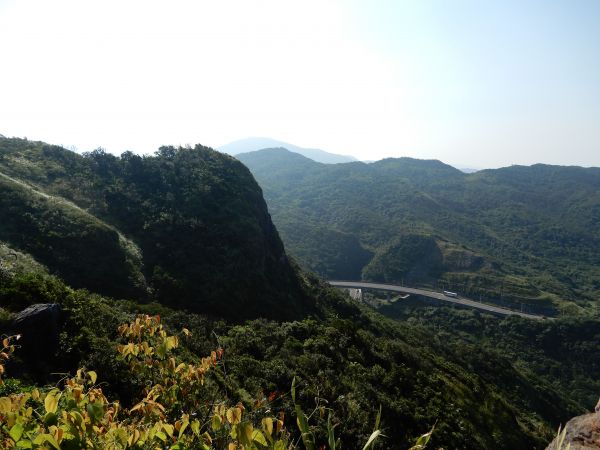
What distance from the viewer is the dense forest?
44.1ft

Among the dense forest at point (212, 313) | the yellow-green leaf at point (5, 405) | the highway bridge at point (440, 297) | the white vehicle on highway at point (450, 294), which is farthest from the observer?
the white vehicle on highway at point (450, 294)

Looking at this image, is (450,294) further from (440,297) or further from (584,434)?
(584,434)

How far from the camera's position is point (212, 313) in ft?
102

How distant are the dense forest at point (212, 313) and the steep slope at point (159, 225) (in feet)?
0.51

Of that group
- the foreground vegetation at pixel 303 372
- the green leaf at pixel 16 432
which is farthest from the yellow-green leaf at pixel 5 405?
the foreground vegetation at pixel 303 372

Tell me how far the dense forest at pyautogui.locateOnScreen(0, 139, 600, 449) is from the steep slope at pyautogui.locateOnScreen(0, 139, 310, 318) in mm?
156

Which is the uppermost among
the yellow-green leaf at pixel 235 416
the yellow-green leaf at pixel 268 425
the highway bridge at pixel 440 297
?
the yellow-green leaf at pixel 268 425

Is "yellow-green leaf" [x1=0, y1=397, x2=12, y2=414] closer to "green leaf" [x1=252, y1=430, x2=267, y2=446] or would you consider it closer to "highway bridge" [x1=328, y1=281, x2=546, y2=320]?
"green leaf" [x1=252, y1=430, x2=267, y2=446]

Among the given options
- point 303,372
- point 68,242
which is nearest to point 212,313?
point 68,242

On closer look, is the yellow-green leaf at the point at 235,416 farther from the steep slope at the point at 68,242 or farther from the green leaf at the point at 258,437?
the steep slope at the point at 68,242

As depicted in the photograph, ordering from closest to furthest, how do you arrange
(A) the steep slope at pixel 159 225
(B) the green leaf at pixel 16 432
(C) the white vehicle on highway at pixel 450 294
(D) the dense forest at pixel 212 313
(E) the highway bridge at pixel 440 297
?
(B) the green leaf at pixel 16 432 < (D) the dense forest at pixel 212 313 < (A) the steep slope at pixel 159 225 < (E) the highway bridge at pixel 440 297 < (C) the white vehicle on highway at pixel 450 294

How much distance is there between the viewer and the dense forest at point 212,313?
1344 centimetres

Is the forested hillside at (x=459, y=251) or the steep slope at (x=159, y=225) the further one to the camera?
the forested hillside at (x=459, y=251)

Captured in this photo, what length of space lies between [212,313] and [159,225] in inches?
557
